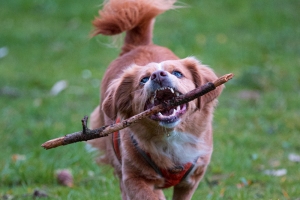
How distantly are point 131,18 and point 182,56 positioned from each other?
16.6ft

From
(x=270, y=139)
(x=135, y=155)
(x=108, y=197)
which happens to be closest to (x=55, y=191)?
(x=108, y=197)

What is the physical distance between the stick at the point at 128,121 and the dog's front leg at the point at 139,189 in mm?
627

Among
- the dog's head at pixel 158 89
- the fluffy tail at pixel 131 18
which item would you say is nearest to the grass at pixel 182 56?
the fluffy tail at pixel 131 18

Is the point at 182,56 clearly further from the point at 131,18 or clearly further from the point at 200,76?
the point at 200,76

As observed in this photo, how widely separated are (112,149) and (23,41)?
7935 millimetres

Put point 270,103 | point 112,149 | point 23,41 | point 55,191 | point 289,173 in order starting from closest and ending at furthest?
point 112,149, point 55,191, point 289,173, point 270,103, point 23,41

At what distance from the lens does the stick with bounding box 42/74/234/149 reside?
3.73 metres

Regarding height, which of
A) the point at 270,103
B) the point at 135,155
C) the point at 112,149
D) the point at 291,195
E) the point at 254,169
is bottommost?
the point at 270,103

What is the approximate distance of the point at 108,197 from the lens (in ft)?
17.7

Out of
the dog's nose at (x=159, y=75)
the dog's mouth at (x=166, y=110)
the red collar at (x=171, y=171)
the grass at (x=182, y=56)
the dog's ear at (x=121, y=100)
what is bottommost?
the grass at (x=182, y=56)

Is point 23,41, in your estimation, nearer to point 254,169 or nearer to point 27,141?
point 27,141

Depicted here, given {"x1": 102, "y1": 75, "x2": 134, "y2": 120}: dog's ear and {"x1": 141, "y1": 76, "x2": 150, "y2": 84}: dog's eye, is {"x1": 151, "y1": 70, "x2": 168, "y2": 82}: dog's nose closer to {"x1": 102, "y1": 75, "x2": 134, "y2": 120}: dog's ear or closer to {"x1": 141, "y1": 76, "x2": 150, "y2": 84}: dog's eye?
{"x1": 141, "y1": 76, "x2": 150, "y2": 84}: dog's eye

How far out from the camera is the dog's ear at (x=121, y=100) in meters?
4.47

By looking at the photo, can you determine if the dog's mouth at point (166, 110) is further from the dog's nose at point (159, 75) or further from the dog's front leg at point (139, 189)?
the dog's front leg at point (139, 189)
